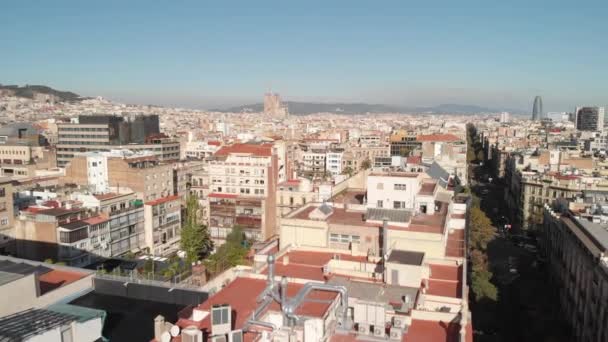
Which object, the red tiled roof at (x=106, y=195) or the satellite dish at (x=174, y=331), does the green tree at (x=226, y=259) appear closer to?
the red tiled roof at (x=106, y=195)

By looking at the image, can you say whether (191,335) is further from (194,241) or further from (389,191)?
(194,241)

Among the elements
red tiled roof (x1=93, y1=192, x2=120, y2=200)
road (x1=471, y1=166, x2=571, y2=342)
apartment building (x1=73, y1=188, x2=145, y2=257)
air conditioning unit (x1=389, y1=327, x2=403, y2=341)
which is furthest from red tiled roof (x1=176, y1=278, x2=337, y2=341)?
red tiled roof (x1=93, y1=192, x2=120, y2=200)

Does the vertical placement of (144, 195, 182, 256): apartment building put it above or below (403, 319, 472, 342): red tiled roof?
below

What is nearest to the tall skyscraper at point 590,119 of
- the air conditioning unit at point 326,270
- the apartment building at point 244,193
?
the apartment building at point 244,193

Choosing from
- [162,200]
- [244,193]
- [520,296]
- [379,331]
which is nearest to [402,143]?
[244,193]

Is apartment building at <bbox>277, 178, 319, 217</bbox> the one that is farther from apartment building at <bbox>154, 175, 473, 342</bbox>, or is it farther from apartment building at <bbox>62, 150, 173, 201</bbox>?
apartment building at <bbox>154, 175, 473, 342</bbox>

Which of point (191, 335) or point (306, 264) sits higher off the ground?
point (191, 335)
